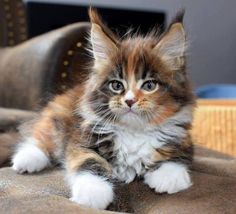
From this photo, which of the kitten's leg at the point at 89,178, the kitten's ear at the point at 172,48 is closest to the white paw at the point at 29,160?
the kitten's leg at the point at 89,178

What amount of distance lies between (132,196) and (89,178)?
11 centimetres

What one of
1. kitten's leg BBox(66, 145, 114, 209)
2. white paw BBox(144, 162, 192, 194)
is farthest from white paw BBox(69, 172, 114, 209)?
white paw BBox(144, 162, 192, 194)

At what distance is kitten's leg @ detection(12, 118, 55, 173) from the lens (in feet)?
4.11

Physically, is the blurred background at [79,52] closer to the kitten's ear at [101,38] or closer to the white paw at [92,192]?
the kitten's ear at [101,38]

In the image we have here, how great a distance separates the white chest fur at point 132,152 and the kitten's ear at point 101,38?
0.21 meters

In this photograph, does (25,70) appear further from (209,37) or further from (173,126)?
(209,37)

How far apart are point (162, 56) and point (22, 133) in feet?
1.95

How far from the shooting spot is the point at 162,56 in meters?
1.19

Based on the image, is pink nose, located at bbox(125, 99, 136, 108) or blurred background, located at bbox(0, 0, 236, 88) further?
blurred background, located at bbox(0, 0, 236, 88)

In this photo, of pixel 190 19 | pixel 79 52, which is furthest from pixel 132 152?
pixel 190 19

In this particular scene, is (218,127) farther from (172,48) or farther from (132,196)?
(132,196)

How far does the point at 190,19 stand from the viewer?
12.6ft

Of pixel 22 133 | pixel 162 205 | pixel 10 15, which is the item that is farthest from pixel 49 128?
pixel 10 15

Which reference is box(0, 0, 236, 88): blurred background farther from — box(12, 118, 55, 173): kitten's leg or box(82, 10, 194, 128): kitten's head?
box(82, 10, 194, 128): kitten's head
